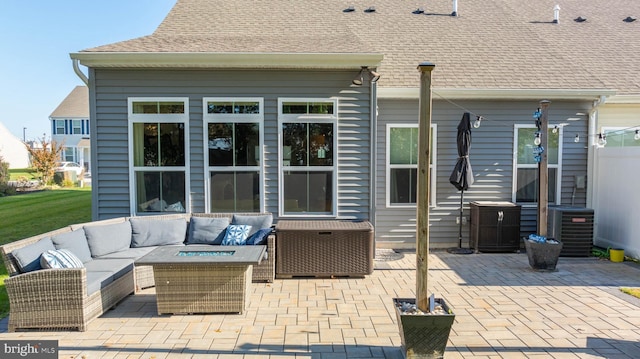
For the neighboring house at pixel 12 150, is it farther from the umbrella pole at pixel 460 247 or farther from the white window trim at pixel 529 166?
the white window trim at pixel 529 166

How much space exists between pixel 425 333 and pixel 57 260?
3.46 meters

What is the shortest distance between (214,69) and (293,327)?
4.07 metres

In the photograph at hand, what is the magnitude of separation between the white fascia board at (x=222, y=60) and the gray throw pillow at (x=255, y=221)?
2.25 meters

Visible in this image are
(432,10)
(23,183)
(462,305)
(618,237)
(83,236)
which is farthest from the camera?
(23,183)

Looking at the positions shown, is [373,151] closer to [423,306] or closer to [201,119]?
[201,119]

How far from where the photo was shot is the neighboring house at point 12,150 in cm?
2955

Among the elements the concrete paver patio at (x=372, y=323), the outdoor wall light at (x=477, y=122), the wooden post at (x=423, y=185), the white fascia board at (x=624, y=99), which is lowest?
the concrete paver patio at (x=372, y=323)

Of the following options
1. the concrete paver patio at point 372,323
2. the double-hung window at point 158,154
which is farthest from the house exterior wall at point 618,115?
the double-hung window at point 158,154

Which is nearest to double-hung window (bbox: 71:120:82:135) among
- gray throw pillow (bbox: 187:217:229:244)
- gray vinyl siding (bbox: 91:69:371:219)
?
gray vinyl siding (bbox: 91:69:371:219)

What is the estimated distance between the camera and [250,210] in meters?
6.14

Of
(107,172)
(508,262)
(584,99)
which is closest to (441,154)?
(508,262)

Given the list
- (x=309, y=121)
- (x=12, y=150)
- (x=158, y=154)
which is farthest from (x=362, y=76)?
(x=12, y=150)

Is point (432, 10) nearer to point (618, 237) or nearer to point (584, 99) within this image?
point (584, 99)

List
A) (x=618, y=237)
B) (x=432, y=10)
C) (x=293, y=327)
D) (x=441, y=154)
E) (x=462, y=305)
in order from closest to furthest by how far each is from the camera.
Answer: (x=293, y=327) < (x=462, y=305) < (x=618, y=237) < (x=441, y=154) < (x=432, y=10)
